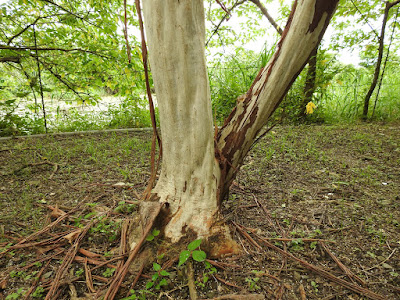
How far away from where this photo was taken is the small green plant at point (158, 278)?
1.12 meters

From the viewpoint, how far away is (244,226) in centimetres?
159

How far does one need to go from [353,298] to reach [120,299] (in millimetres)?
1128

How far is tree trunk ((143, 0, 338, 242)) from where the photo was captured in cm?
112

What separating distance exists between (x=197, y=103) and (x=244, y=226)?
0.93 m

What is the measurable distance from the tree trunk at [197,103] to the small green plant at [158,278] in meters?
0.20

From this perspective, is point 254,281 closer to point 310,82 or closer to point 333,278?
point 333,278

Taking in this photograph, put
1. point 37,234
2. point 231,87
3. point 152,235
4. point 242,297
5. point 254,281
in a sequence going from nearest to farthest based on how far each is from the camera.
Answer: point 242,297 < point 254,281 < point 152,235 < point 37,234 < point 231,87

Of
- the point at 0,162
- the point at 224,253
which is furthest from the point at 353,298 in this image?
the point at 0,162

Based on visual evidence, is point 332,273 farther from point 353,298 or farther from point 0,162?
point 0,162

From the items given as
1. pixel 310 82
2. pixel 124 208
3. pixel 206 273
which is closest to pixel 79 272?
pixel 124 208

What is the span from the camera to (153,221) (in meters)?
1.30

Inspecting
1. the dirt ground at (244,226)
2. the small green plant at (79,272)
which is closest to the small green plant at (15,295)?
the dirt ground at (244,226)

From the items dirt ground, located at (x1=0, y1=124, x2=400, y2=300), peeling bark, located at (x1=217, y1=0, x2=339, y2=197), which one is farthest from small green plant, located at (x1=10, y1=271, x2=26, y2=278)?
peeling bark, located at (x1=217, y1=0, x2=339, y2=197)

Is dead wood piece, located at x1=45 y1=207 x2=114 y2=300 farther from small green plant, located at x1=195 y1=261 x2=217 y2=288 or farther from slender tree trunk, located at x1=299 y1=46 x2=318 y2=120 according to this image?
slender tree trunk, located at x1=299 y1=46 x2=318 y2=120
